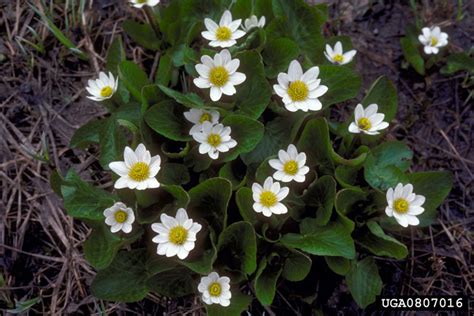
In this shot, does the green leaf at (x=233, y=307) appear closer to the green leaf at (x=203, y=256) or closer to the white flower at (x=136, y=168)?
the green leaf at (x=203, y=256)

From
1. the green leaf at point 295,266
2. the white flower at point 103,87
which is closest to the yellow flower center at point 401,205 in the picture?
the green leaf at point 295,266

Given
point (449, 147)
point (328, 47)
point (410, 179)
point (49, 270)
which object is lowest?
point (49, 270)

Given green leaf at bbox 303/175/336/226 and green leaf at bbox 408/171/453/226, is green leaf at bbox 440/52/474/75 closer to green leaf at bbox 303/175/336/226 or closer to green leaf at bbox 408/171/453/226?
green leaf at bbox 408/171/453/226

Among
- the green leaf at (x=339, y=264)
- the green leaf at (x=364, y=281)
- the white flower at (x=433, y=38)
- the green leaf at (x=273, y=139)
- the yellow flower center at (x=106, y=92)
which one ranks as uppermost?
the yellow flower center at (x=106, y=92)

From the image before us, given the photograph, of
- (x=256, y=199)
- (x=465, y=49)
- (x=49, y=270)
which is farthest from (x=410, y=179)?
(x=49, y=270)

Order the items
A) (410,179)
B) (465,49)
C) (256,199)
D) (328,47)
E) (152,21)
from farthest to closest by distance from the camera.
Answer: (465,49) < (152,21) < (328,47) < (410,179) < (256,199)

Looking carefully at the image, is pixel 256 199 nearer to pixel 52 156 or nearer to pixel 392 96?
pixel 392 96
